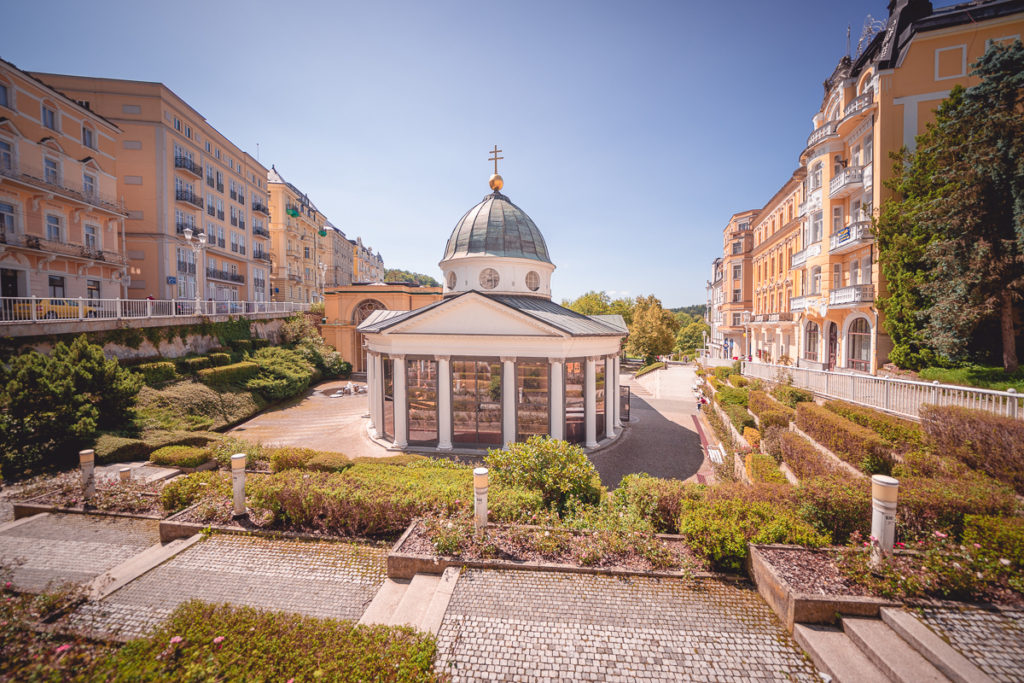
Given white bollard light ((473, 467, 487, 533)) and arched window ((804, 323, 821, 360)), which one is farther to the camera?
arched window ((804, 323, 821, 360))

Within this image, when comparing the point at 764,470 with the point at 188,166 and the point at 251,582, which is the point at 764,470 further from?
the point at 188,166

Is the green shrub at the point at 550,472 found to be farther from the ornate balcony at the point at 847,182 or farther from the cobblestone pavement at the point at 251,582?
the ornate balcony at the point at 847,182

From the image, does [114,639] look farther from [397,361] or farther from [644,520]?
[397,361]

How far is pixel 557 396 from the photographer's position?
16594mm

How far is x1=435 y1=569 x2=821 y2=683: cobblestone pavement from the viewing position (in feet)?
15.9

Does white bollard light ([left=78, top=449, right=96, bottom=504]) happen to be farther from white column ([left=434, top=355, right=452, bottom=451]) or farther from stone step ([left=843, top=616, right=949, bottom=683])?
stone step ([left=843, top=616, right=949, bottom=683])

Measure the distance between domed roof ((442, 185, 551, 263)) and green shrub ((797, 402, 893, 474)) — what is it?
1488 cm

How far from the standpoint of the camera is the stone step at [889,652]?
4387mm

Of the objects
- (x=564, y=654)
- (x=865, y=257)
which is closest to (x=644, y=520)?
(x=564, y=654)

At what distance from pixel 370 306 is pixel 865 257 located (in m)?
37.0

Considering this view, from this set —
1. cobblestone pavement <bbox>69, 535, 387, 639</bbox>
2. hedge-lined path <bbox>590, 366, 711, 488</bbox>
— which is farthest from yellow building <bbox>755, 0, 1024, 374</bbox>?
cobblestone pavement <bbox>69, 535, 387, 639</bbox>

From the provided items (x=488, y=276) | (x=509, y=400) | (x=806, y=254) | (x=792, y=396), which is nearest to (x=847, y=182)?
(x=806, y=254)

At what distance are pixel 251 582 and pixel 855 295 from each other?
25358 mm

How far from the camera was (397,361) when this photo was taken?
56.9 ft
